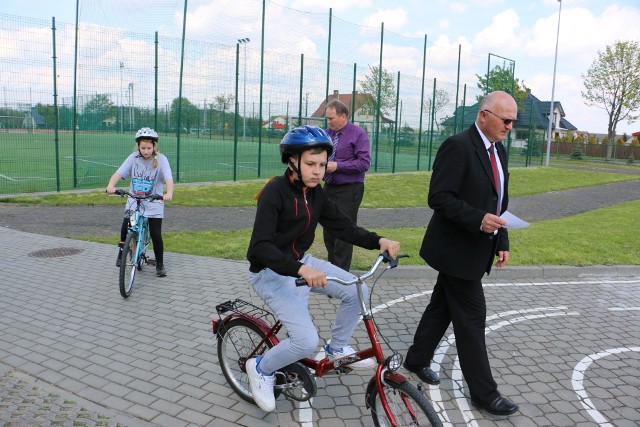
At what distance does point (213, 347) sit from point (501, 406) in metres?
2.48

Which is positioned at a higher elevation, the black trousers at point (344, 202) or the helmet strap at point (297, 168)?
the helmet strap at point (297, 168)

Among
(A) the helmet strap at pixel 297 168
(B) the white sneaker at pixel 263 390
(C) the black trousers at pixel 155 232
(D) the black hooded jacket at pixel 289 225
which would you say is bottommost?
(B) the white sneaker at pixel 263 390

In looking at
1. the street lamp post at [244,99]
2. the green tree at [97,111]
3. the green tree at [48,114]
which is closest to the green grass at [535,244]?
the green tree at [48,114]

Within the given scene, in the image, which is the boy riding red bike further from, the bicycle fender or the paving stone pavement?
the paving stone pavement

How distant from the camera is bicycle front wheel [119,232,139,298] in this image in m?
6.05

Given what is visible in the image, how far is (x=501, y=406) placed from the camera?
380cm

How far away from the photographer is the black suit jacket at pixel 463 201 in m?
3.74

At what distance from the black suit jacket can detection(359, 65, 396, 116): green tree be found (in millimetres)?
17450

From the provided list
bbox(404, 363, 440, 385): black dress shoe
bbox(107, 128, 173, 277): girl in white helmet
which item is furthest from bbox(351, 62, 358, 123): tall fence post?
bbox(404, 363, 440, 385): black dress shoe

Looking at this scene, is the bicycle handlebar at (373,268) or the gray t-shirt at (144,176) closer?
the bicycle handlebar at (373,268)

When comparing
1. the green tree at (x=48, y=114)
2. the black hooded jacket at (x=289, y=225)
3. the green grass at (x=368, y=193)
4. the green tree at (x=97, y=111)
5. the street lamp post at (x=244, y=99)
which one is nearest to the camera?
the black hooded jacket at (x=289, y=225)

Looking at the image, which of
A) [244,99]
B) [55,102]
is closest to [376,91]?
[244,99]

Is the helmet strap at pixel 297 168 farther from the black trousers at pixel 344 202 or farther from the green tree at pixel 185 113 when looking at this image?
the green tree at pixel 185 113

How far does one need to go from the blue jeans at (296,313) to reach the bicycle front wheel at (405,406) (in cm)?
46
